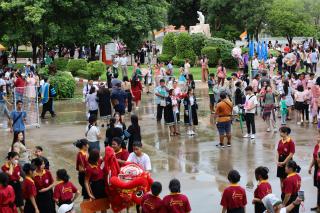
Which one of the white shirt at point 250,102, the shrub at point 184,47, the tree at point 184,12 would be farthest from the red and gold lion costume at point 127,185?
the tree at point 184,12

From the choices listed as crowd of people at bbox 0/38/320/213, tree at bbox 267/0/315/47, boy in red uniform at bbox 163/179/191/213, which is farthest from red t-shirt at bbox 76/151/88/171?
tree at bbox 267/0/315/47

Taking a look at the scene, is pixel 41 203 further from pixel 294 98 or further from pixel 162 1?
pixel 162 1

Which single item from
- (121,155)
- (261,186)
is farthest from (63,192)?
(261,186)

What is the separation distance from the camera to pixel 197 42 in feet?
127

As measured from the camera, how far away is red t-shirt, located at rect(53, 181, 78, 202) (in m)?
10.0

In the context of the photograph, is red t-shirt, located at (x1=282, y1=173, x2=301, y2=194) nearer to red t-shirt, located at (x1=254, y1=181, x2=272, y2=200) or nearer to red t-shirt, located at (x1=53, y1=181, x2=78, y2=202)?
red t-shirt, located at (x1=254, y1=181, x2=272, y2=200)

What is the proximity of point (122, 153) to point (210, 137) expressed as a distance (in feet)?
23.7

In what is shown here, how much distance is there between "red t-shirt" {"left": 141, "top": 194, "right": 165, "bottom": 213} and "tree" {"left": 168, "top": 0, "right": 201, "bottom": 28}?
51483mm

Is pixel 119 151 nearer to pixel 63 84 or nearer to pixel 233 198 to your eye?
pixel 233 198

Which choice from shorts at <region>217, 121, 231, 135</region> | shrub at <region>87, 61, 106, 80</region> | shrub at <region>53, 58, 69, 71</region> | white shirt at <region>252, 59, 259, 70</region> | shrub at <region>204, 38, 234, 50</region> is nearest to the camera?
shorts at <region>217, 121, 231, 135</region>

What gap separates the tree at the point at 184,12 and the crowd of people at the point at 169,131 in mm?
28649

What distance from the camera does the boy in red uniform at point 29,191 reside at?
32.9ft

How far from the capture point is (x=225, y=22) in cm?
5788

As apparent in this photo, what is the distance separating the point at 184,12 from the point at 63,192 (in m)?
52.5
